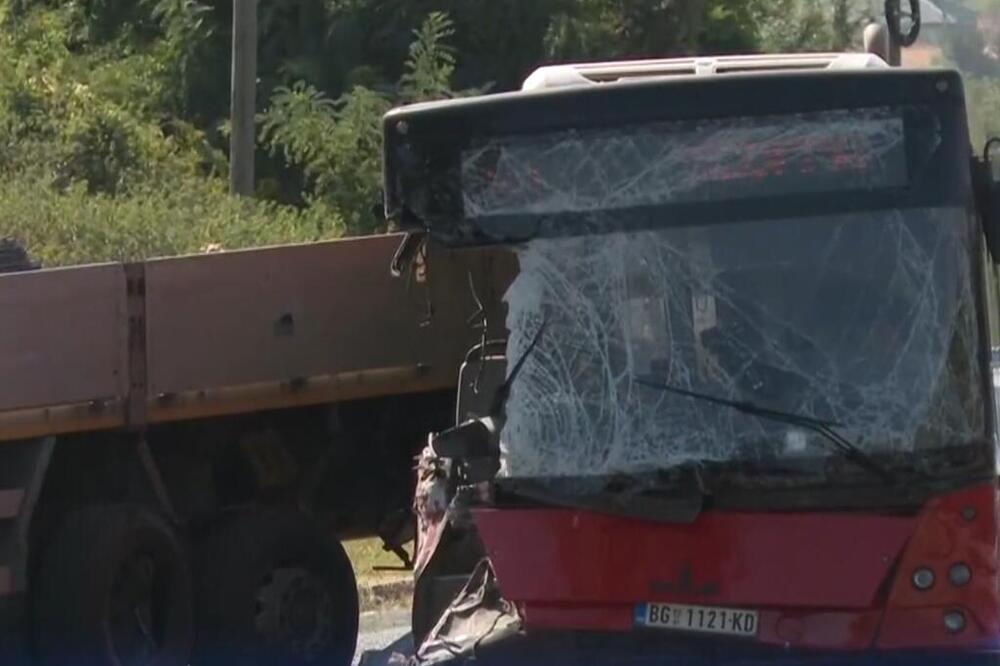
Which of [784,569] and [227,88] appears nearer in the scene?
[784,569]

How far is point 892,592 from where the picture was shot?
7078mm

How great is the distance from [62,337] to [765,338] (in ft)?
10.0

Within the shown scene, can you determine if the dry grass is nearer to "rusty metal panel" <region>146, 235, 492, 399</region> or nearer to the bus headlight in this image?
"rusty metal panel" <region>146, 235, 492, 399</region>

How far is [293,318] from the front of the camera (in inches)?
395

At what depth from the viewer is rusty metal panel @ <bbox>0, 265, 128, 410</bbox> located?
8.37 meters

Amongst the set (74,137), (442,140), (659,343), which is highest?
(442,140)

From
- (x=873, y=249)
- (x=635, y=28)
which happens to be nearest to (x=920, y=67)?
(x=873, y=249)

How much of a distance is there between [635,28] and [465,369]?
21675 mm

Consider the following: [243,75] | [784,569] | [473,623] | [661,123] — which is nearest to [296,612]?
[473,623]

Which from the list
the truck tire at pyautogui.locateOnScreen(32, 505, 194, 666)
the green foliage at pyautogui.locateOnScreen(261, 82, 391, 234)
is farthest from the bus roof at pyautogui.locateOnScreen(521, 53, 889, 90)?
the green foliage at pyautogui.locateOnScreen(261, 82, 391, 234)

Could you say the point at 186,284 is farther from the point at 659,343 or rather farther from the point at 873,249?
the point at 873,249

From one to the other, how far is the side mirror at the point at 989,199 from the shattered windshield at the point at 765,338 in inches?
3.0

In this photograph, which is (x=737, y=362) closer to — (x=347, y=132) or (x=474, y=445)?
(x=474, y=445)

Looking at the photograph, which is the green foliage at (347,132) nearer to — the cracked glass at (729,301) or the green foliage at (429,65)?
the green foliage at (429,65)
